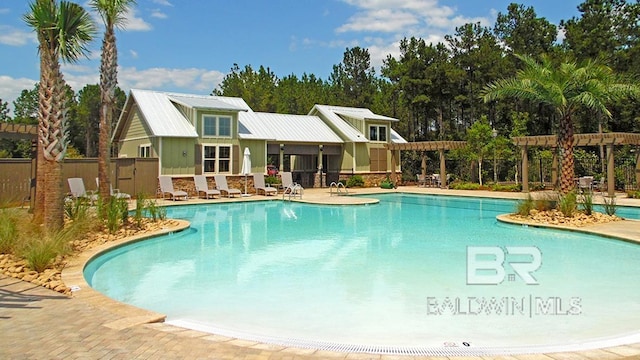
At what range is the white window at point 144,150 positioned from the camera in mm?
21109

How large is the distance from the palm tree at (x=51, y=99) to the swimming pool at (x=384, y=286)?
1420 millimetres

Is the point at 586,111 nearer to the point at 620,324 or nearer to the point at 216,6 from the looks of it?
the point at 216,6

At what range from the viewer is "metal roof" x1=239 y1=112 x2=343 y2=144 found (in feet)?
77.9

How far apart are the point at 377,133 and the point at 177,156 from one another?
12584 millimetres

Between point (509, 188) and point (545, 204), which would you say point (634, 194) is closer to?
point (509, 188)

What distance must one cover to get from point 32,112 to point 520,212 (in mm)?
49672

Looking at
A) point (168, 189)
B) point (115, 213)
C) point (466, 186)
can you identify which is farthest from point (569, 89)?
point (168, 189)

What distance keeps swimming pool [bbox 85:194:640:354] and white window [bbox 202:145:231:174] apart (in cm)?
933

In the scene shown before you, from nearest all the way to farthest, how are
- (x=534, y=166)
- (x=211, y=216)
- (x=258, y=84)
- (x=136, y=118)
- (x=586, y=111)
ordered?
(x=211, y=216) < (x=136, y=118) < (x=534, y=166) < (x=586, y=111) < (x=258, y=84)

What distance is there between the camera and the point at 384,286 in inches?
265

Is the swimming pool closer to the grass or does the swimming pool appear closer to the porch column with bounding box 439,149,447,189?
the grass

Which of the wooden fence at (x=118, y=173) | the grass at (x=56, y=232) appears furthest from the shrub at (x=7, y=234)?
the wooden fence at (x=118, y=173)

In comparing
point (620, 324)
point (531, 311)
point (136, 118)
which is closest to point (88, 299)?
point (531, 311)

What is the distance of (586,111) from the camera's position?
2981 cm
